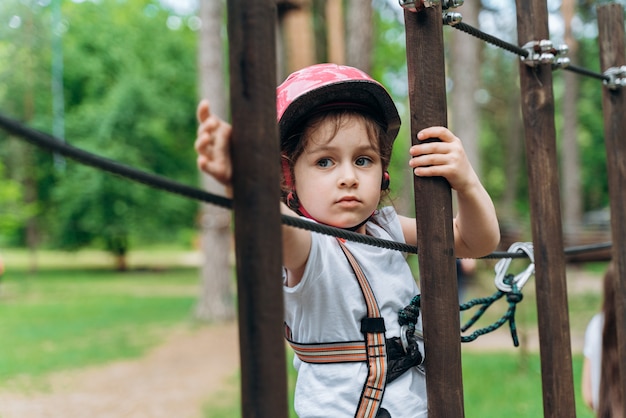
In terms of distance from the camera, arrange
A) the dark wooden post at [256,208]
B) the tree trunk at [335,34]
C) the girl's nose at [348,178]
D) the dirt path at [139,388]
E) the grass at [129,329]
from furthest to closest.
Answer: the dirt path at [139,388] < the tree trunk at [335,34] < the grass at [129,329] < the girl's nose at [348,178] < the dark wooden post at [256,208]

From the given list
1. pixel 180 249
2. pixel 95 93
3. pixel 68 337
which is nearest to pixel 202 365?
pixel 68 337

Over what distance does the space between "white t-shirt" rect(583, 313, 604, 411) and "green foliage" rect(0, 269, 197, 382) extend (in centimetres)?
727

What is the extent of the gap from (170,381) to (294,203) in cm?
711

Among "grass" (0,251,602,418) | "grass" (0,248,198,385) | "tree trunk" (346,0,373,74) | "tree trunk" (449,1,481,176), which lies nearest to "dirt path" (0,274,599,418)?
"grass" (0,251,602,418)

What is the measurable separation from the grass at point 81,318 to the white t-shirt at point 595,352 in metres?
7.17

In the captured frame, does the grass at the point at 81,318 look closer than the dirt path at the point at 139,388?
No

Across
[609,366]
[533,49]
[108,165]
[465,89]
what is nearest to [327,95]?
[533,49]

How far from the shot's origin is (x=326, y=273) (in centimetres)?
156

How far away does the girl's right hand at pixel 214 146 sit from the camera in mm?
1064

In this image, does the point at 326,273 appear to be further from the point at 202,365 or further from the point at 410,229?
the point at 202,365

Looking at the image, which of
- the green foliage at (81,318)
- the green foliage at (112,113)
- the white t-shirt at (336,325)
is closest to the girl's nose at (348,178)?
the white t-shirt at (336,325)

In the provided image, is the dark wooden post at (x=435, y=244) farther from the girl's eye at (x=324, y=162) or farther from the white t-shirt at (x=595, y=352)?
the white t-shirt at (x=595, y=352)

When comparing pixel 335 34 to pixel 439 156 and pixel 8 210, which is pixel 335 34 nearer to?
pixel 439 156

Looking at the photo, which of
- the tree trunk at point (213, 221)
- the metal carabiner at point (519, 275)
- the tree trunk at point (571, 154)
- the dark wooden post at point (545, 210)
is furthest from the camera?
the tree trunk at point (571, 154)
